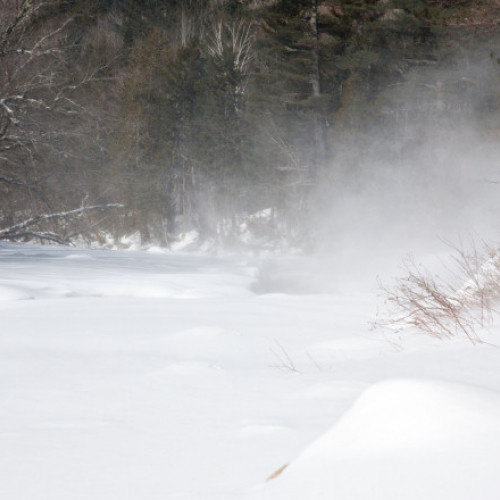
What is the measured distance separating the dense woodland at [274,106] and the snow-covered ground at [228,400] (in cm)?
1098

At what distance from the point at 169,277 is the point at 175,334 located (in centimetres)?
301

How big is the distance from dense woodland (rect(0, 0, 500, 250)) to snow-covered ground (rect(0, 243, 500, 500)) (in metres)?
11.0

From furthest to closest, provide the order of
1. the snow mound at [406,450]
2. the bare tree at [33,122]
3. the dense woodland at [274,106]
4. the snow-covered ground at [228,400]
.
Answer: the dense woodland at [274,106] < the bare tree at [33,122] < the snow-covered ground at [228,400] < the snow mound at [406,450]

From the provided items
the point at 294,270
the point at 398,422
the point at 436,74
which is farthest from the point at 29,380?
the point at 436,74

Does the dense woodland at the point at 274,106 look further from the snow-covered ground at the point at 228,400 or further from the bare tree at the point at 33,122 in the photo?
the snow-covered ground at the point at 228,400

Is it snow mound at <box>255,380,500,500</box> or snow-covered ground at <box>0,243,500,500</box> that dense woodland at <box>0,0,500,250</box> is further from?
snow mound at <box>255,380,500,500</box>

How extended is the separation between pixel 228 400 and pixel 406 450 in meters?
1.54

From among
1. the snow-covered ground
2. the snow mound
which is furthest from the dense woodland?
the snow mound

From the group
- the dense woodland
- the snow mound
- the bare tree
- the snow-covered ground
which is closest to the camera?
the snow mound

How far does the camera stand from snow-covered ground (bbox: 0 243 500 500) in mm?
1709

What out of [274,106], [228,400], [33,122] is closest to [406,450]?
[228,400]

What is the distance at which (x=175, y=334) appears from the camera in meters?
4.95

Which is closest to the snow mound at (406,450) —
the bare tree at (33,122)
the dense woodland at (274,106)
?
the bare tree at (33,122)

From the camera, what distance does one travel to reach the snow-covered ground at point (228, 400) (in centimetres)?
171
